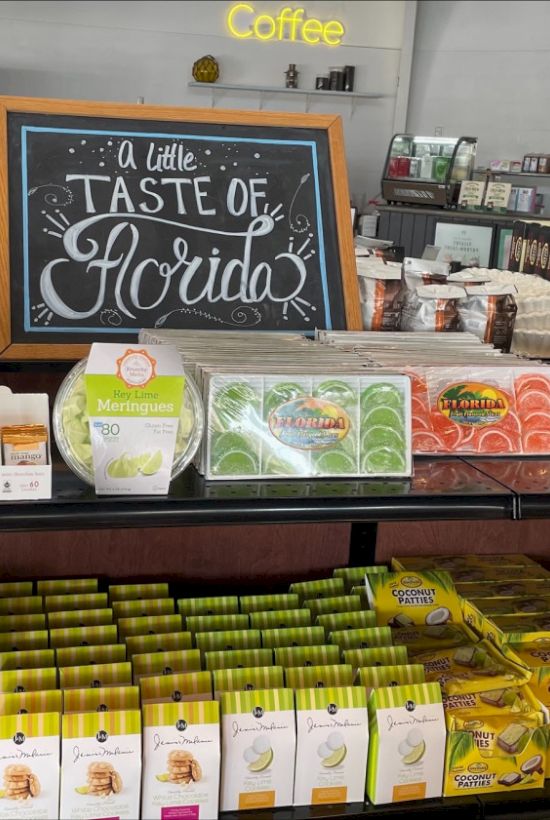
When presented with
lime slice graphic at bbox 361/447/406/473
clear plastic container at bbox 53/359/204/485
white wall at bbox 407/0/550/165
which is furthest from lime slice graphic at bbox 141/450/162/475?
white wall at bbox 407/0/550/165

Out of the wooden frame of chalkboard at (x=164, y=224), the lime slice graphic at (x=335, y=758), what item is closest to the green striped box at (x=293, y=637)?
the lime slice graphic at (x=335, y=758)

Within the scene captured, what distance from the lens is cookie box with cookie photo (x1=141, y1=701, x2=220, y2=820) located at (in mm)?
1391

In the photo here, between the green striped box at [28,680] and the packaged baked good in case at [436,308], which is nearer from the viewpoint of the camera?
the green striped box at [28,680]

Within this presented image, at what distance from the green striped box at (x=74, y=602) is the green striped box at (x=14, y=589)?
0.18ft

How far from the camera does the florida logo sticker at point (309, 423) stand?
135 centimetres

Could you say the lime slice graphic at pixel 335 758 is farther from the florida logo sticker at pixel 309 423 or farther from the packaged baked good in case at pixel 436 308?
the packaged baked good in case at pixel 436 308

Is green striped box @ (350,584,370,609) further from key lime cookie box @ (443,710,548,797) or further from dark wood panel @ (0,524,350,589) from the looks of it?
key lime cookie box @ (443,710,548,797)

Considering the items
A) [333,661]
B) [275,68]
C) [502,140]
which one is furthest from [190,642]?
[275,68]

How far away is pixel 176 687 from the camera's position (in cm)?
147

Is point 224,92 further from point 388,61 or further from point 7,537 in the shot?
point 7,537

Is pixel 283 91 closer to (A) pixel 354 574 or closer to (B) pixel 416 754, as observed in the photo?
(A) pixel 354 574

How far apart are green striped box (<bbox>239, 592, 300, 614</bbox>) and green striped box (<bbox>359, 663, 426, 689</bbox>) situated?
0.86 feet

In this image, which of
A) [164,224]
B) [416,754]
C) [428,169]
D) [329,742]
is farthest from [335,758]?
[428,169]

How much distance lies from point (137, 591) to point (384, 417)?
661mm
